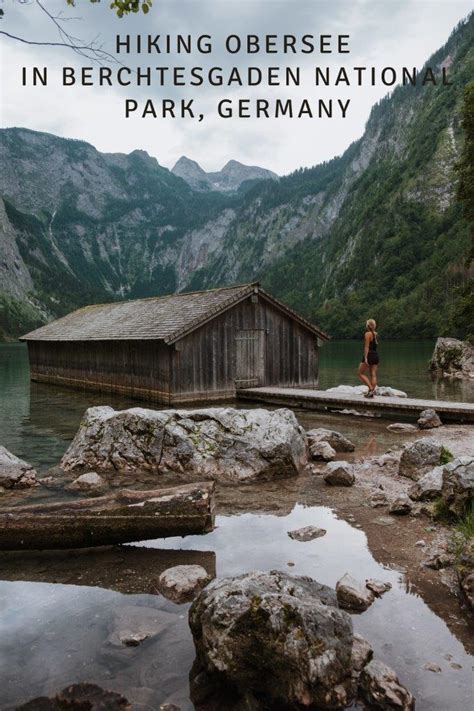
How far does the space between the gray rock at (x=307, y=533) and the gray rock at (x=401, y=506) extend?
47.8 inches

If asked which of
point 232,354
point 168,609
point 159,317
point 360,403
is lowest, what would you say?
point 168,609

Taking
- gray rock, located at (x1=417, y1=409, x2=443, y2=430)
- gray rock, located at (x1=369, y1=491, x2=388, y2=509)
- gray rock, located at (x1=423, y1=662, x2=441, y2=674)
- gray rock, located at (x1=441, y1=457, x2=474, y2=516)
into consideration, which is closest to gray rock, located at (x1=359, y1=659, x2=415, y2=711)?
gray rock, located at (x1=423, y1=662, x2=441, y2=674)

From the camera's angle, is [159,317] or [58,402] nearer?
[58,402]

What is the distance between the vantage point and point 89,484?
33.4 feet

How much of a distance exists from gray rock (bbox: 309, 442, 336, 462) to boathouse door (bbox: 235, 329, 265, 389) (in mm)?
12146

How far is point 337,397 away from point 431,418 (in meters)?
4.22

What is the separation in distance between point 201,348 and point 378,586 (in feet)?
58.6

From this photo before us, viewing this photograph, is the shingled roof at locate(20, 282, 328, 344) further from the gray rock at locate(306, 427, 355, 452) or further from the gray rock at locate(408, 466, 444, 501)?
the gray rock at locate(408, 466, 444, 501)

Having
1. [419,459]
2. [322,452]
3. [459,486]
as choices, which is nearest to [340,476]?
[419,459]

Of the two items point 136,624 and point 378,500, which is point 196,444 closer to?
point 378,500

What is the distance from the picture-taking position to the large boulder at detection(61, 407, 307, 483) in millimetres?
10758

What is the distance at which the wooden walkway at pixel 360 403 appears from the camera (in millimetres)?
16936

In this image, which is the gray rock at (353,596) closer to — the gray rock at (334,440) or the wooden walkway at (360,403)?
the gray rock at (334,440)

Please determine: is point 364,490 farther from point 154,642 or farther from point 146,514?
point 154,642
